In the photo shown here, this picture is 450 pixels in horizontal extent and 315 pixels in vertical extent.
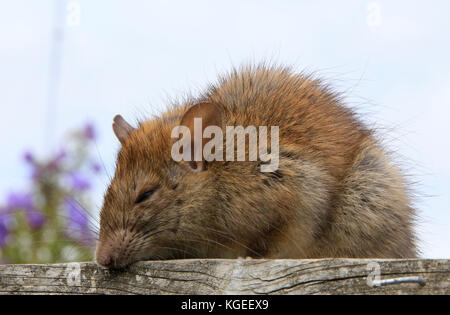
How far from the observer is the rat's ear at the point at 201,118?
3.00 meters

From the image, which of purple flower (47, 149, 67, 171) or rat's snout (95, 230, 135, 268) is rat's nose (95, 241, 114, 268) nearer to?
rat's snout (95, 230, 135, 268)

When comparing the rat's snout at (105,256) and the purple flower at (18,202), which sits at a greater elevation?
the purple flower at (18,202)

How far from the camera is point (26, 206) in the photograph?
5.64 metres

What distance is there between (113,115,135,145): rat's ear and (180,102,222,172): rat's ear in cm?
50

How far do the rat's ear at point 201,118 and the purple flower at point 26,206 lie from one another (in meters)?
2.77

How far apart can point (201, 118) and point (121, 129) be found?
27.9 inches

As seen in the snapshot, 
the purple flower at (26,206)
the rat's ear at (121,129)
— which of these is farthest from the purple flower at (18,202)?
the rat's ear at (121,129)

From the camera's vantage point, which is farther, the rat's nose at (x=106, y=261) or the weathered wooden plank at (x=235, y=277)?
the rat's nose at (x=106, y=261)

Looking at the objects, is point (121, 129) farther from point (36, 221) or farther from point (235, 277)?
point (36, 221)

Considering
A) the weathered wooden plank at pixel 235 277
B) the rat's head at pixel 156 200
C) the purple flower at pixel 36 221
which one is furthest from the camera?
the purple flower at pixel 36 221

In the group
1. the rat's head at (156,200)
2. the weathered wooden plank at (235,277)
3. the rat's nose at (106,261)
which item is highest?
the rat's head at (156,200)

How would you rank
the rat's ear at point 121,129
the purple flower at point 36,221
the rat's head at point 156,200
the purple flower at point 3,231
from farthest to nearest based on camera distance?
the purple flower at point 3,231 < the purple flower at point 36,221 < the rat's ear at point 121,129 < the rat's head at point 156,200

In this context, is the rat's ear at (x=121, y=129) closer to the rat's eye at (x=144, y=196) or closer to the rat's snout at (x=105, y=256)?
the rat's eye at (x=144, y=196)
